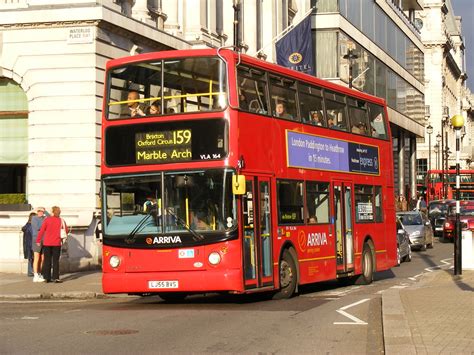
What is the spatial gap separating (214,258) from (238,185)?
1339 millimetres

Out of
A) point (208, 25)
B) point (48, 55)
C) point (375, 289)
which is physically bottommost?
point (375, 289)

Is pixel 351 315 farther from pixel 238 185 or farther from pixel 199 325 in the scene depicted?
pixel 238 185

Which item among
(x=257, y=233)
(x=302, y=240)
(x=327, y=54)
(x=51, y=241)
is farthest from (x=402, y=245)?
(x=327, y=54)

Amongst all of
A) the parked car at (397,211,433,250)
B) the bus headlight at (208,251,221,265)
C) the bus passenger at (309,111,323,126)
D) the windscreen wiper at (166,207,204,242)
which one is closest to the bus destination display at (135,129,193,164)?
the windscreen wiper at (166,207,204,242)

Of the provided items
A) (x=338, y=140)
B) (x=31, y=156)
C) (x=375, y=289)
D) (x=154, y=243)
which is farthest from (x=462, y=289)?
(x=31, y=156)

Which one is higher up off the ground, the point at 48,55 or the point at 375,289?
the point at 48,55

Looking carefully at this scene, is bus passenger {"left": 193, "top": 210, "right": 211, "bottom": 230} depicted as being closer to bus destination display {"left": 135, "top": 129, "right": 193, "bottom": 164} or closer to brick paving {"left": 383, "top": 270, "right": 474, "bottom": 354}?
bus destination display {"left": 135, "top": 129, "right": 193, "bottom": 164}

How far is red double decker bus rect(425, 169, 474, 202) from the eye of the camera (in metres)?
87.5

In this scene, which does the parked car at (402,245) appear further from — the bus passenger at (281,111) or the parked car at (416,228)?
the bus passenger at (281,111)

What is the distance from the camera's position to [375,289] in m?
21.4

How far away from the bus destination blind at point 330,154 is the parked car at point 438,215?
3100 centimetres

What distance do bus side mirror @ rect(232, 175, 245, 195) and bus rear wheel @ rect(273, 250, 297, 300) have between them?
260cm

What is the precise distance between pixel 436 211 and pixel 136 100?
39654mm

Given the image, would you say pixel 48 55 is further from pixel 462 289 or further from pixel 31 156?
pixel 462 289
